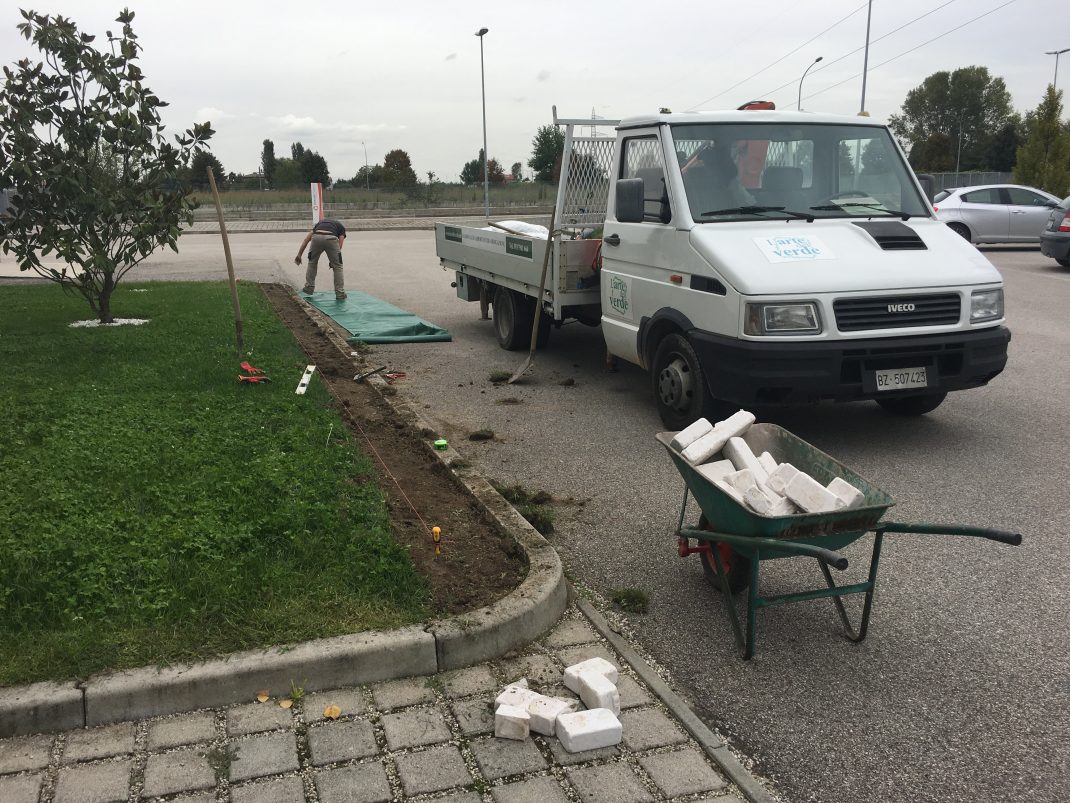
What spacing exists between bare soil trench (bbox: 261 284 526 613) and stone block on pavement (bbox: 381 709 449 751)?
58cm

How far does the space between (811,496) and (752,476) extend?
30cm

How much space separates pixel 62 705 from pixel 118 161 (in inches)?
349

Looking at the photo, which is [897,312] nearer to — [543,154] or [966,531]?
[966,531]

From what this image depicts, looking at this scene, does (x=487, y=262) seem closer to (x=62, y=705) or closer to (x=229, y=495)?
(x=229, y=495)

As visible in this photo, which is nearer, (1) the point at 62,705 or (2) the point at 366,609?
(1) the point at 62,705

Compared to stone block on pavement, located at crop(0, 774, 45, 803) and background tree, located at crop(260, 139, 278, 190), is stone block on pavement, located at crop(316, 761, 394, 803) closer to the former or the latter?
stone block on pavement, located at crop(0, 774, 45, 803)

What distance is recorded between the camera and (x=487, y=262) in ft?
36.1

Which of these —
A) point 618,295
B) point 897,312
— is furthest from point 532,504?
point 618,295

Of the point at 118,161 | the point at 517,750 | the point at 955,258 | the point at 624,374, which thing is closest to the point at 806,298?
the point at 955,258

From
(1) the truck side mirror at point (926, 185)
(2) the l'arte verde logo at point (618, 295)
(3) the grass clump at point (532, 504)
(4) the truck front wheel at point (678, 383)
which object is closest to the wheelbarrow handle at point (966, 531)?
(3) the grass clump at point (532, 504)

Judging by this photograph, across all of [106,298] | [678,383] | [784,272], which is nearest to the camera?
[784,272]

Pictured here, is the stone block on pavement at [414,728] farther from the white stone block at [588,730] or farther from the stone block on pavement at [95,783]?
the stone block on pavement at [95,783]

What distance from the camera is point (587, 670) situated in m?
3.49

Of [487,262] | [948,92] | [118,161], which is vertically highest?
[948,92]
